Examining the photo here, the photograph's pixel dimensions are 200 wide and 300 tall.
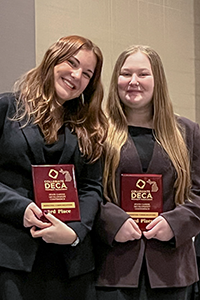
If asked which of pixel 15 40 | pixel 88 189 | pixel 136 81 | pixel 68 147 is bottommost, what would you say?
pixel 88 189

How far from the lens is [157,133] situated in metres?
2.44

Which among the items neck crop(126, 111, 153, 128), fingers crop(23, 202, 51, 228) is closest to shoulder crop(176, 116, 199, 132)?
neck crop(126, 111, 153, 128)

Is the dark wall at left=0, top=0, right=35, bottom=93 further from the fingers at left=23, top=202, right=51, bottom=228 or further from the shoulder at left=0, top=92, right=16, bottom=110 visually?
the fingers at left=23, top=202, right=51, bottom=228

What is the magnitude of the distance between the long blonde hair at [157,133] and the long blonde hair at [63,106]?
11 cm

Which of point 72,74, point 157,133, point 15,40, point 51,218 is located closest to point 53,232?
point 51,218

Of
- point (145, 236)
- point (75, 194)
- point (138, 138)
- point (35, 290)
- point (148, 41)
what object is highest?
point (148, 41)

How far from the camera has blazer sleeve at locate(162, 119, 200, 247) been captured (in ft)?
7.50

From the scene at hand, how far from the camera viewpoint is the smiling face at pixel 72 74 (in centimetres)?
216

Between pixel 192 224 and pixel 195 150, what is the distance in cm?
33

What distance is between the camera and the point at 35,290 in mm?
2039

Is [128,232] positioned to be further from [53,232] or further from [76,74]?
[76,74]

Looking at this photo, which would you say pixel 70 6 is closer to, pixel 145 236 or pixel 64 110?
pixel 64 110

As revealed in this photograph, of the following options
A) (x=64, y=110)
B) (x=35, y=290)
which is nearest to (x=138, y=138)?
(x=64, y=110)

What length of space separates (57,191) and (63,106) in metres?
0.40
